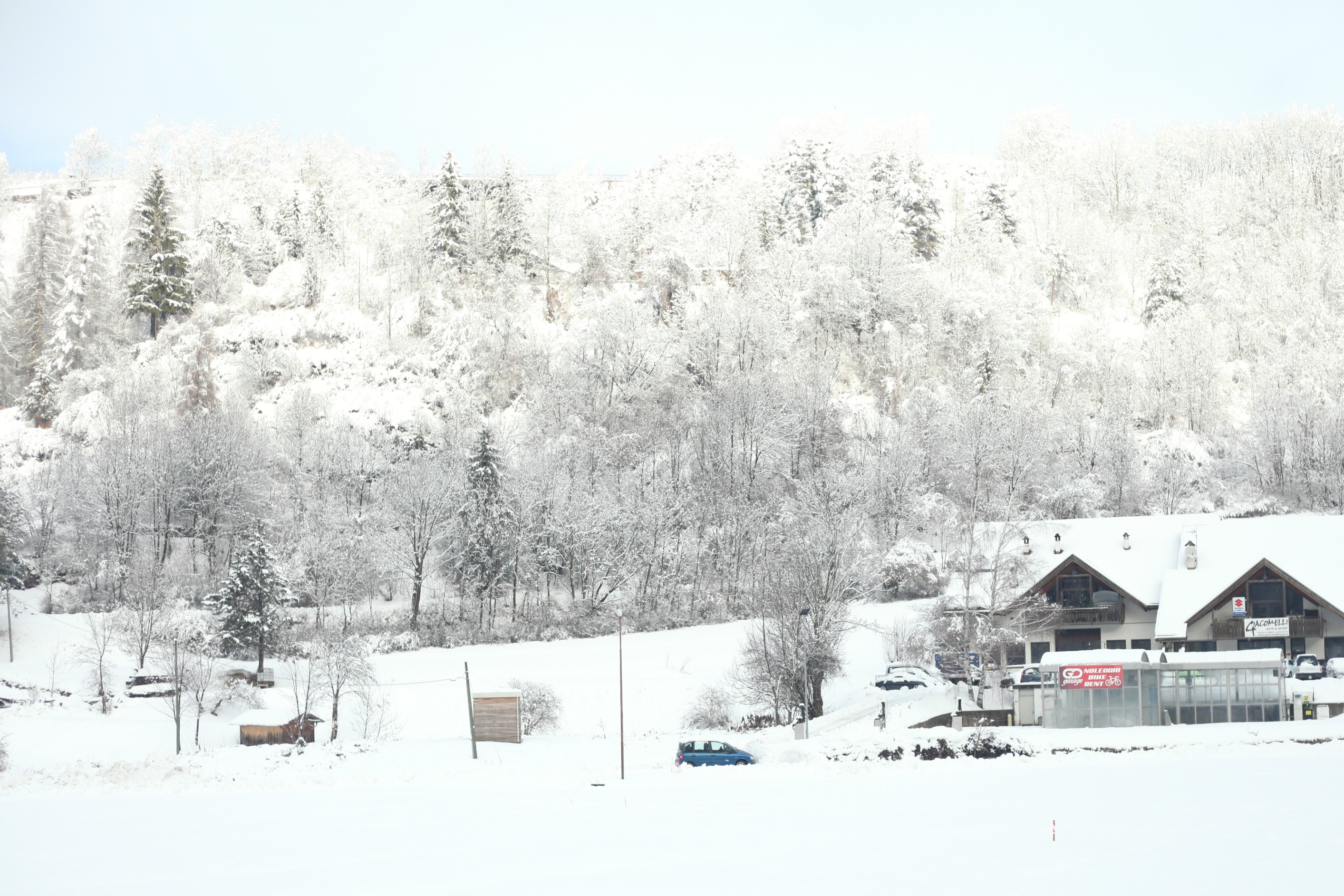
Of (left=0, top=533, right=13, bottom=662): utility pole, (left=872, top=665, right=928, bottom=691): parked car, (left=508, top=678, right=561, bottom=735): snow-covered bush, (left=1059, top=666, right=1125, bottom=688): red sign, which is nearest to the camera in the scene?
(left=1059, top=666, right=1125, bottom=688): red sign

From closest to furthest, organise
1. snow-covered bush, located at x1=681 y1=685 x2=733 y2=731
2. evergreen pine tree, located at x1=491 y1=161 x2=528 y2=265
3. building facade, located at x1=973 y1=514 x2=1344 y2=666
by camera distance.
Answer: snow-covered bush, located at x1=681 y1=685 x2=733 y2=731 < building facade, located at x1=973 y1=514 x2=1344 y2=666 < evergreen pine tree, located at x1=491 y1=161 x2=528 y2=265

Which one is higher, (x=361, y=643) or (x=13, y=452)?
(x=13, y=452)

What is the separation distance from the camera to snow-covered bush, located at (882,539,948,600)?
57.3 metres

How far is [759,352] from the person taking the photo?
80875mm

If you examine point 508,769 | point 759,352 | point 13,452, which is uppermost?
point 759,352

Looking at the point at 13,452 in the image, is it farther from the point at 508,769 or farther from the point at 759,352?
the point at 508,769

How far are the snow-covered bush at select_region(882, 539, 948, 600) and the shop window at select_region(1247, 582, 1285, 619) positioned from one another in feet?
56.6

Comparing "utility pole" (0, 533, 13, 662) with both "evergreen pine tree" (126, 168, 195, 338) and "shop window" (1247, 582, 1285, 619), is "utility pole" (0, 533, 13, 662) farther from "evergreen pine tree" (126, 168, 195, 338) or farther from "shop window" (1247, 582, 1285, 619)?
"shop window" (1247, 582, 1285, 619)

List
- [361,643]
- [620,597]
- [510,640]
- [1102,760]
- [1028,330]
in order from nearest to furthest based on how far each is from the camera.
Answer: [1102,760], [361,643], [510,640], [620,597], [1028,330]

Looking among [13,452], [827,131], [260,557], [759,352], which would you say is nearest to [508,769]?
[260,557]

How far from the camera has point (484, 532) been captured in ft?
200

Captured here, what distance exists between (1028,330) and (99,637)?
70.0 m

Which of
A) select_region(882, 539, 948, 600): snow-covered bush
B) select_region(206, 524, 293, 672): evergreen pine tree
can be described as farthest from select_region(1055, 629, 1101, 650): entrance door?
select_region(206, 524, 293, 672): evergreen pine tree

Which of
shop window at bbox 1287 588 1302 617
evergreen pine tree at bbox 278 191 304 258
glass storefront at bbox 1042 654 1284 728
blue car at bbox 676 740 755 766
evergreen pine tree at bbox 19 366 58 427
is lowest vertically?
blue car at bbox 676 740 755 766
